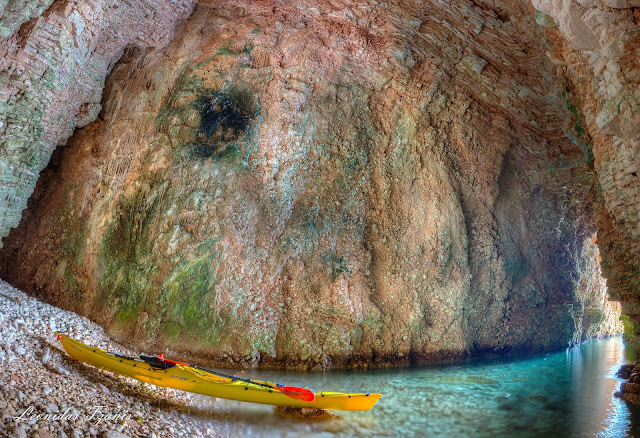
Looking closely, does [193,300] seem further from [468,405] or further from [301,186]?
[468,405]

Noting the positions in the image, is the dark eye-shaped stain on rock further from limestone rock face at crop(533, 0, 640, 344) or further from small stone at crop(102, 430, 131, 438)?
small stone at crop(102, 430, 131, 438)

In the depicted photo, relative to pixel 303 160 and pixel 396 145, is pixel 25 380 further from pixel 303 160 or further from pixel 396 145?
pixel 396 145

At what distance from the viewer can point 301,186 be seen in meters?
10.6

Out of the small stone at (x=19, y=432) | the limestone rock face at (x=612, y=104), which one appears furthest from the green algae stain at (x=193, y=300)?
the limestone rock face at (x=612, y=104)

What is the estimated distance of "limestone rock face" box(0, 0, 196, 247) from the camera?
27.2 feet

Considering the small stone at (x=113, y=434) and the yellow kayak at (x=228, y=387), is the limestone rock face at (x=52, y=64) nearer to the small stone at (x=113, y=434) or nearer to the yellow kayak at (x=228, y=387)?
the yellow kayak at (x=228, y=387)

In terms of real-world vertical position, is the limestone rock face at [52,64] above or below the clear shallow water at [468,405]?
above

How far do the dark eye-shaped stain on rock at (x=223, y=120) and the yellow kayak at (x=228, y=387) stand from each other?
5316 mm

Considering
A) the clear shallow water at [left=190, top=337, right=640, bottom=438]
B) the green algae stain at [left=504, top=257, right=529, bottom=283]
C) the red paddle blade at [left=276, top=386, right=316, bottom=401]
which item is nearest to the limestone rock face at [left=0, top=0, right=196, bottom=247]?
the clear shallow water at [left=190, top=337, right=640, bottom=438]

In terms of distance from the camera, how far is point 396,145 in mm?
11086

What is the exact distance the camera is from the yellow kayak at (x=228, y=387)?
5.91 meters

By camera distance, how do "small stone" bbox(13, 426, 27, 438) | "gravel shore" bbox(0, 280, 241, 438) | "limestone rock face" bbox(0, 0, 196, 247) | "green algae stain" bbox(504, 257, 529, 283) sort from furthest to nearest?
"green algae stain" bbox(504, 257, 529, 283) → "limestone rock face" bbox(0, 0, 196, 247) → "gravel shore" bbox(0, 280, 241, 438) → "small stone" bbox(13, 426, 27, 438)

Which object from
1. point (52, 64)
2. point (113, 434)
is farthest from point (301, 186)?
point (113, 434)

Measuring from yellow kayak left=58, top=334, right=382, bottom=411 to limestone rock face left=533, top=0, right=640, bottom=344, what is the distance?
15.6 ft
